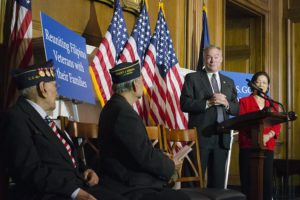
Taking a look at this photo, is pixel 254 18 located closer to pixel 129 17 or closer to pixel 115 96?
pixel 129 17

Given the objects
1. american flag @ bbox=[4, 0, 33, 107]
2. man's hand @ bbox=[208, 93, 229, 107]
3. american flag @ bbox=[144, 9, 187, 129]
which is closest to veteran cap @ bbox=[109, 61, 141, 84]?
american flag @ bbox=[4, 0, 33, 107]

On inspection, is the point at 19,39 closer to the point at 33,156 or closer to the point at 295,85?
the point at 33,156

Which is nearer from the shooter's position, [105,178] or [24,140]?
[24,140]

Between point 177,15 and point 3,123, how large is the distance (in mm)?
4411

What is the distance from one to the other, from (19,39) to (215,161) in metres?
1.91

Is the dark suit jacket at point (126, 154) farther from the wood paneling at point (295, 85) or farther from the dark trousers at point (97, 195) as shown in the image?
the wood paneling at point (295, 85)

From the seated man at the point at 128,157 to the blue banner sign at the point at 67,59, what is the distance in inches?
45.7

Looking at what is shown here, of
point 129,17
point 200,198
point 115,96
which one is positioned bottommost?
point 200,198

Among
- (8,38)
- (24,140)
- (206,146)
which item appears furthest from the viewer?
(206,146)

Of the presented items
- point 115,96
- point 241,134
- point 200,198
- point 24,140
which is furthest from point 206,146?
point 24,140

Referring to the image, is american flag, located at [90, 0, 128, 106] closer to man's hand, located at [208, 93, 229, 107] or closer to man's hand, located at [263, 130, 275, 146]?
man's hand, located at [208, 93, 229, 107]

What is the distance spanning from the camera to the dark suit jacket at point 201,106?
4738mm

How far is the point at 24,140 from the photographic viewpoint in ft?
8.96

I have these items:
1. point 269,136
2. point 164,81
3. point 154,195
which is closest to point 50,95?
point 154,195
